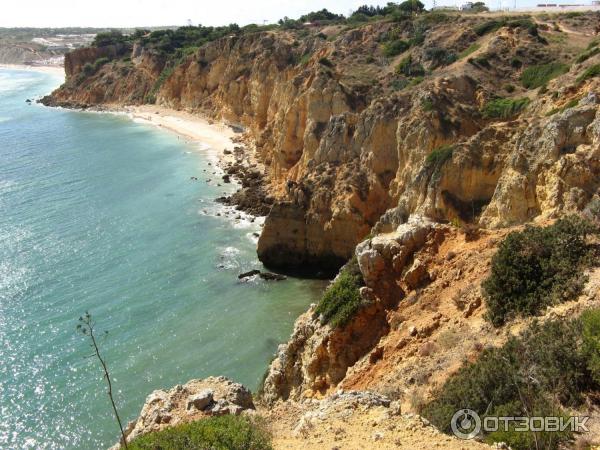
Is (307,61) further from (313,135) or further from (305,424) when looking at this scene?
(305,424)

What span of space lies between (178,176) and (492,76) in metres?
33.7

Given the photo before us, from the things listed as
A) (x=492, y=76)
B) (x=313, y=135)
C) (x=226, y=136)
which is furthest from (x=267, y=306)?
(x=226, y=136)

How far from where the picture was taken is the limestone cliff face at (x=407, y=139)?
21.3 m

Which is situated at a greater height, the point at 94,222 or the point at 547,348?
the point at 547,348

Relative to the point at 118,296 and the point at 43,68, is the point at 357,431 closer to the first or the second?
the point at 118,296

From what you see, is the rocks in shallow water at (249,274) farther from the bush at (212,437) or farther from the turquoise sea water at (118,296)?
the bush at (212,437)

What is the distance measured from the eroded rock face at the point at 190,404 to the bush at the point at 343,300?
15.6 feet

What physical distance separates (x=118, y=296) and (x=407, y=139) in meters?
19.7

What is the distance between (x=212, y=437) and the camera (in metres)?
11.4

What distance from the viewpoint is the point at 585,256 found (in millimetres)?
14367

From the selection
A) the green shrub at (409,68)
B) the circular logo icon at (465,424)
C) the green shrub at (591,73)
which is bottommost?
the circular logo icon at (465,424)

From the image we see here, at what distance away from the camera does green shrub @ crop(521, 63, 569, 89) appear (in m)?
34.7
